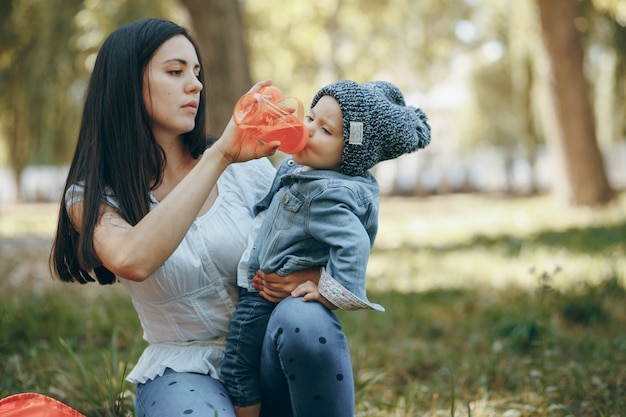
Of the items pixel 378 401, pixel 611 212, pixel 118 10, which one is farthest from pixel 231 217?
pixel 611 212

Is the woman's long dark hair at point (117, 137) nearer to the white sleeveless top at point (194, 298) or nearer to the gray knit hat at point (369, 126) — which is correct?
the white sleeveless top at point (194, 298)

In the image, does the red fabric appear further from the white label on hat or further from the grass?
the white label on hat

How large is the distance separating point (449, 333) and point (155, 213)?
2.96m

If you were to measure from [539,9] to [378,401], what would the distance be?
26.1 feet

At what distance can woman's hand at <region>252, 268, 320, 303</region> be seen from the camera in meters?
1.93

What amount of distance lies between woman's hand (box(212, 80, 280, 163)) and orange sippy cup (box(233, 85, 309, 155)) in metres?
0.01

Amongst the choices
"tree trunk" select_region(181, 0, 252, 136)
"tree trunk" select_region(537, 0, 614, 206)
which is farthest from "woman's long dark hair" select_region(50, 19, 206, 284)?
"tree trunk" select_region(537, 0, 614, 206)

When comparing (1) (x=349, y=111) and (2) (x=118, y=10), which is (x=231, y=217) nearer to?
(1) (x=349, y=111)

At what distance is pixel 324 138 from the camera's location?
1.96 metres

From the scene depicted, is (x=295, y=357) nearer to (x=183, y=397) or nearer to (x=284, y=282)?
(x=284, y=282)

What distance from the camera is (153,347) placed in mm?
2211

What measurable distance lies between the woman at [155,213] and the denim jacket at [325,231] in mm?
70

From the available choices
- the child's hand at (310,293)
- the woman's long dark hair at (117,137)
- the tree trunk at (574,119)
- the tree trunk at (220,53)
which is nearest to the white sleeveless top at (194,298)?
the woman's long dark hair at (117,137)

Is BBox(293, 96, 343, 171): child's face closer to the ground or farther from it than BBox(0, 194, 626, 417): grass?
farther from it
